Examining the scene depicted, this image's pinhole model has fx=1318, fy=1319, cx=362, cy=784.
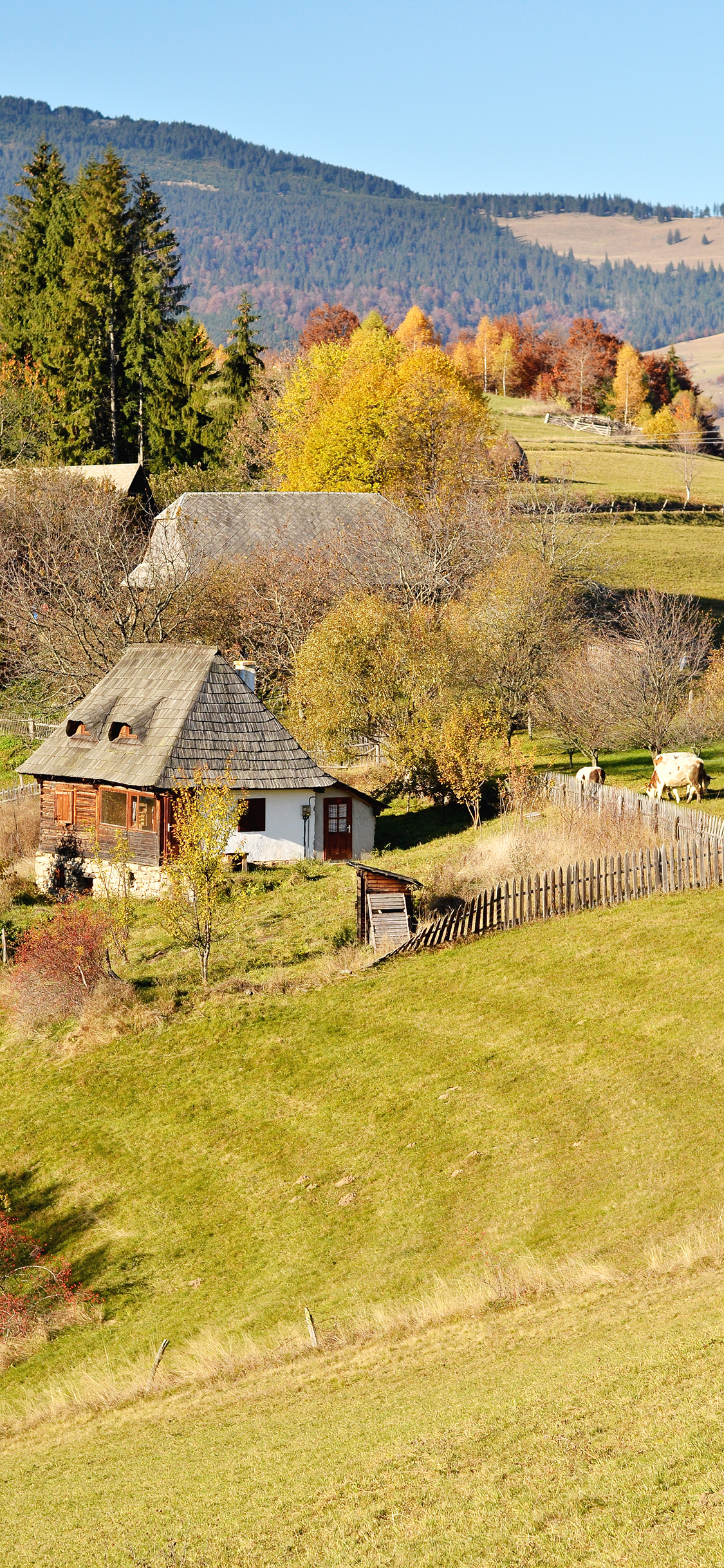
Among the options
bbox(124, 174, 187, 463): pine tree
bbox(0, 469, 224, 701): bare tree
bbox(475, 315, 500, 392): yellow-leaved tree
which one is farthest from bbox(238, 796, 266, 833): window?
bbox(475, 315, 500, 392): yellow-leaved tree

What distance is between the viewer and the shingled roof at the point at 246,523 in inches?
2125

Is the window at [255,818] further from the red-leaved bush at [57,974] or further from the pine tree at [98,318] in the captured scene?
the pine tree at [98,318]

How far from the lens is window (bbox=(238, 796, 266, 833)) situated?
34969mm

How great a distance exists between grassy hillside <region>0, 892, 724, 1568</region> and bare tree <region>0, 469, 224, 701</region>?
2327 centimetres

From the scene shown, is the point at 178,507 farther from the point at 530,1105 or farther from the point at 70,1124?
the point at 530,1105

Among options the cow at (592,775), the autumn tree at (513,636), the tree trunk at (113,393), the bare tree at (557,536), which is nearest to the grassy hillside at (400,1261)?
the cow at (592,775)

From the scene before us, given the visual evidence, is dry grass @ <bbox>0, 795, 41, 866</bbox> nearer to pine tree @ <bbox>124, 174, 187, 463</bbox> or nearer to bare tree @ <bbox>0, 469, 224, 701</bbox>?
bare tree @ <bbox>0, 469, 224, 701</bbox>

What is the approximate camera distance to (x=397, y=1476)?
10.7m

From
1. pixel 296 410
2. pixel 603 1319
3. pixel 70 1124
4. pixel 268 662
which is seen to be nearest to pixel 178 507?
pixel 268 662

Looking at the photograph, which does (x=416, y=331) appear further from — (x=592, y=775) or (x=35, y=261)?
(x=592, y=775)

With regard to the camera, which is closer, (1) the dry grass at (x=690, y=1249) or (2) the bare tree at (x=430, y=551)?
(1) the dry grass at (x=690, y=1249)

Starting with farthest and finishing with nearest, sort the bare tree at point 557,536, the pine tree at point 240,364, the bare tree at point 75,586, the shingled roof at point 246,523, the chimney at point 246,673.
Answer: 1. the pine tree at point 240,364
2. the shingled roof at point 246,523
3. the bare tree at point 557,536
4. the bare tree at point 75,586
5. the chimney at point 246,673

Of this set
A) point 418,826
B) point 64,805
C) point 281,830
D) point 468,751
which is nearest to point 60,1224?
point 281,830

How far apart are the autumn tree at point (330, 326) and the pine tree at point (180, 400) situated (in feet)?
130
